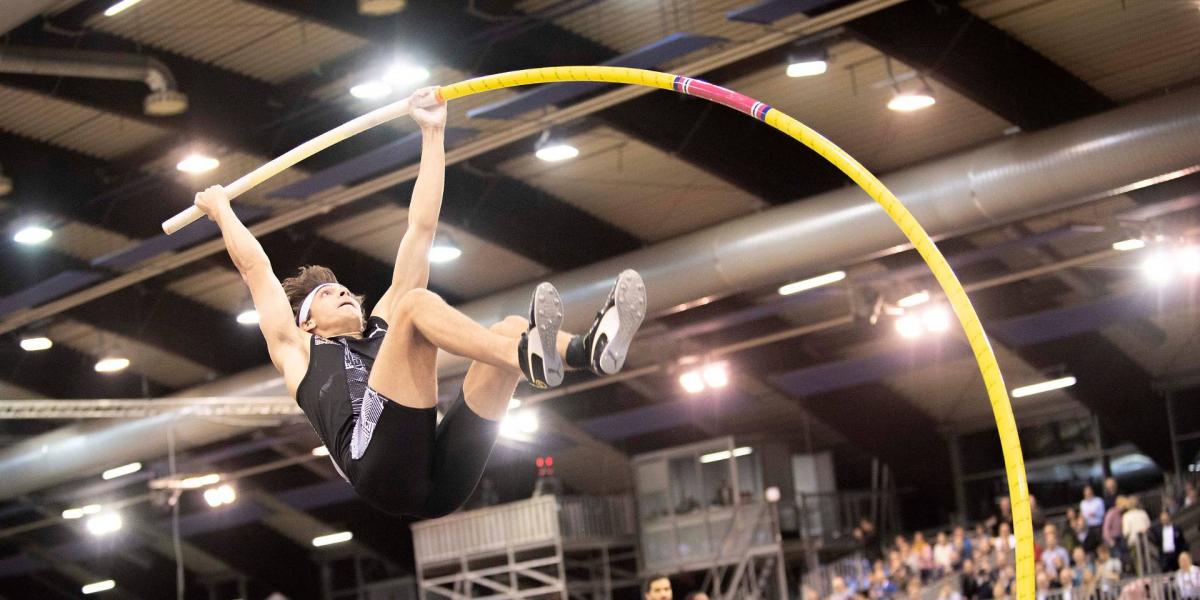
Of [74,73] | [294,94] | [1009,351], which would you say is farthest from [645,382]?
[74,73]

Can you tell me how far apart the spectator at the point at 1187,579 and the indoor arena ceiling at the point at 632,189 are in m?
4.06

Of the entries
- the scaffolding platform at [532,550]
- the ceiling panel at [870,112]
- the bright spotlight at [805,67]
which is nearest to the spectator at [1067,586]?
the ceiling panel at [870,112]

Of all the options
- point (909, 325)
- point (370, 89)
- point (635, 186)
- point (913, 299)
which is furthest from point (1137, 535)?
point (370, 89)

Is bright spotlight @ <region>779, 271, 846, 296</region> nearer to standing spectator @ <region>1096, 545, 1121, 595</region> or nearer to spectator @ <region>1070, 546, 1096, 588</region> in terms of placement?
spectator @ <region>1070, 546, 1096, 588</region>

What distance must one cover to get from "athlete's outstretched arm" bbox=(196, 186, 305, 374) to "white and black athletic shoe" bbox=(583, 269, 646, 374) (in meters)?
1.57

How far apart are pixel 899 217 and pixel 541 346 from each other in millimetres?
1987

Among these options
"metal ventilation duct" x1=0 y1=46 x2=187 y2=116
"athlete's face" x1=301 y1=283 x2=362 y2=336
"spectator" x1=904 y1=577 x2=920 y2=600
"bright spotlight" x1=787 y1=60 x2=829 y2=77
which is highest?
"metal ventilation duct" x1=0 y1=46 x2=187 y2=116

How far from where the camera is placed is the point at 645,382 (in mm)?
28141

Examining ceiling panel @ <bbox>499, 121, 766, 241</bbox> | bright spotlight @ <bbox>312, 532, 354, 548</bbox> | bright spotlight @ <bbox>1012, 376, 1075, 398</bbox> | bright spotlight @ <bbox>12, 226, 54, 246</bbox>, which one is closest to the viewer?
bright spotlight @ <bbox>12, 226, 54, 246</bbox>

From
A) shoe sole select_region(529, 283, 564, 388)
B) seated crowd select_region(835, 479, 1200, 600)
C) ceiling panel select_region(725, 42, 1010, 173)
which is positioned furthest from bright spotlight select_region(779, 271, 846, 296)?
shoe sole select_region(529, 283, 564, 388)

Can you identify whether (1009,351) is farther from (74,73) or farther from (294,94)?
(74,73)

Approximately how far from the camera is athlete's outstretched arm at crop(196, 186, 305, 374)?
6.55m

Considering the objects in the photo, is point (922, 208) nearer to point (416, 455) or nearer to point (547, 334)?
point (416, 455)

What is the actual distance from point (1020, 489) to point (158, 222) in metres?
13.9
